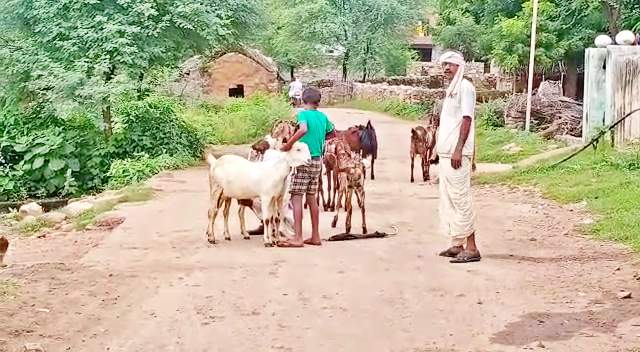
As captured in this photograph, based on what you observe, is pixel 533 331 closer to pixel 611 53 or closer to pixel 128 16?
pixel 611 53

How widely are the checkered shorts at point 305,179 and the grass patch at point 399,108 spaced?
76.4 ft

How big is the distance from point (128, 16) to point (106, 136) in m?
3.09

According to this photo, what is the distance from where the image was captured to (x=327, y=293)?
26.8 feet

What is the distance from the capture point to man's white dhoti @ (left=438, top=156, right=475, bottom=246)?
30.1 feet

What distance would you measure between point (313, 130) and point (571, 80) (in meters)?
22.6

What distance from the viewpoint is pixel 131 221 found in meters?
12.7

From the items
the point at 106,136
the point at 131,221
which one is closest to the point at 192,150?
the point at 106,136

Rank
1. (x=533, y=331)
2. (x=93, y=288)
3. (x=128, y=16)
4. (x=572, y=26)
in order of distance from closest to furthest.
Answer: (x=533, y=331) < (x=93, y=288) < (x=128, y=16) < (x=572, y=26)

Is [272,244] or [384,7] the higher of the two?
[384,7]

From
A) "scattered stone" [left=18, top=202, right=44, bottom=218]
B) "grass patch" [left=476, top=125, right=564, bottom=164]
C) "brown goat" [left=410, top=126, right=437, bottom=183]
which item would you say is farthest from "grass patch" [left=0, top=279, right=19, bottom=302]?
"grass patch" [left=476, top=125, right=564, bottom=164]

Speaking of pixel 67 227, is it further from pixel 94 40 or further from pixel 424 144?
pixel 94 40

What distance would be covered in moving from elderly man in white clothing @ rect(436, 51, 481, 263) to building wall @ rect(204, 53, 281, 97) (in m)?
29.4

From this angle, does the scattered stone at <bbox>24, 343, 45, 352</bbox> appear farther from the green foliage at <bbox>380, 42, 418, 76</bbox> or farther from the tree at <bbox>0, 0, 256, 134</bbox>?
the green foliage at <bbox>380, 42, 418, 76</bbox>

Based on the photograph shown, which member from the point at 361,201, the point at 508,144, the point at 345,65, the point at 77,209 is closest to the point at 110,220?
the point at 77,209
